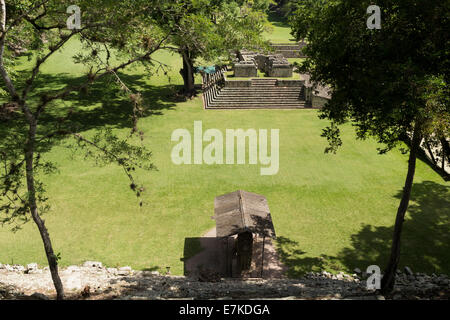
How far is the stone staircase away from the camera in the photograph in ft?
93.8

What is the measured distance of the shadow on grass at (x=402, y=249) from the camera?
41.3 ft

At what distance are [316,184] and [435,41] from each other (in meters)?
9.90

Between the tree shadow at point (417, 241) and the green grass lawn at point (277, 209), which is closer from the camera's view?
the tree shadow at point (417, 241)

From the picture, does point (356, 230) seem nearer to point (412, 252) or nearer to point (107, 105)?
point (412, 252)

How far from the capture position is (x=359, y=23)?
9.77 metres

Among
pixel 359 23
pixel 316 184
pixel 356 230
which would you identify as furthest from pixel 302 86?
pixel 359 23

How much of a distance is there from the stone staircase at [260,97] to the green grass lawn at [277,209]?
6.16 meters

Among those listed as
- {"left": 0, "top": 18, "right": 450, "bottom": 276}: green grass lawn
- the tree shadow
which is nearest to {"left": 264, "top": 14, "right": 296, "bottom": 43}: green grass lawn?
{"left": 0, "top": 18, "right": 450, "bottom": 276}: green grass lawn

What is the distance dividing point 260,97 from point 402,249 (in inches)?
729

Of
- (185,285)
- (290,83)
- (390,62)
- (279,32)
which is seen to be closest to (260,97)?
(290,83)

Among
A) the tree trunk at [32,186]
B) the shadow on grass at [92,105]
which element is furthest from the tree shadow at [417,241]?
the shadow on grass at [92,105]

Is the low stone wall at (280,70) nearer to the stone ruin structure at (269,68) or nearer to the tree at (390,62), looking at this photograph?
the stone ruin structure at (269,68)

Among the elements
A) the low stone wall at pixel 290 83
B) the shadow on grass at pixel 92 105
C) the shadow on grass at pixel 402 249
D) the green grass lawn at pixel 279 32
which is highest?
the green grass lawn at pixel 279 32

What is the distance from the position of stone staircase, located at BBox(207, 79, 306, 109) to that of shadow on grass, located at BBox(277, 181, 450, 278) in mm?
15207
